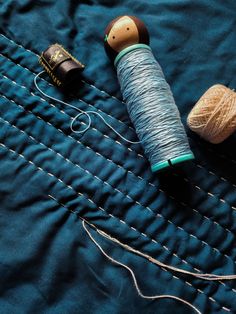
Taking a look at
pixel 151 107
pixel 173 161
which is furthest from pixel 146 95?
pixel 173 161

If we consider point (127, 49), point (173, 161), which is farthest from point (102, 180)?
point (127, 49)

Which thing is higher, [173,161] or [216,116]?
[216,116]

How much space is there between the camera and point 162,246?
660 mm

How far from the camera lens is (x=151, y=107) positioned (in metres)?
0.71

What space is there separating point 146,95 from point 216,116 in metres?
0.12

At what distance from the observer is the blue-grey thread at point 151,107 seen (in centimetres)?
68

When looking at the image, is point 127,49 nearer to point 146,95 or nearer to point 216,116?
point 146,95

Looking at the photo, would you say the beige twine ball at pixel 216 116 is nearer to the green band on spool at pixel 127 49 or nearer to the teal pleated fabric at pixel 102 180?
the teal pleated fabric at pixel 102 180

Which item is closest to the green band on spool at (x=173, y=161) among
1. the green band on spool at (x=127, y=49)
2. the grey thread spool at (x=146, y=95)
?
the grey thread spool at (x=146, y=95)

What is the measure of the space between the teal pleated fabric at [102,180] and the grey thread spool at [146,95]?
32 mm

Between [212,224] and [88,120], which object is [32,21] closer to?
[88,120]

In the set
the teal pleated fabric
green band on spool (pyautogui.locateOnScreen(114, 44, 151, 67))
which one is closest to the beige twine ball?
the teal pleated fabric

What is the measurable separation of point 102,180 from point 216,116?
0.72ft

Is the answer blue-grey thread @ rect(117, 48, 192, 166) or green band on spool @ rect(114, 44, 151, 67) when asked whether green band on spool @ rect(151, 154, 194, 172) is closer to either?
blue-grey thread @ rect(117, 48, 192, 166)
